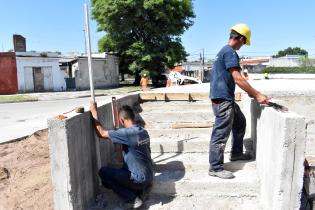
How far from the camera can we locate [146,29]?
33312mm

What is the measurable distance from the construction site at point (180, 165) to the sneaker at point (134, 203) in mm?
225

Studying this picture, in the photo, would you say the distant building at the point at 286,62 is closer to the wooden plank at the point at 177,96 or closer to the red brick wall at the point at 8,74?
the red brick wall at the point at 8,74

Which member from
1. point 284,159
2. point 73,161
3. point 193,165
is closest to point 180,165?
point 193,165

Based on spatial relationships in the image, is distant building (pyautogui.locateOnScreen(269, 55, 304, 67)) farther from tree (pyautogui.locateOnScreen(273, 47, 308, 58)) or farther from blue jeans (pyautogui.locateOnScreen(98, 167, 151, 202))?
blue jeans (pyautogui.locateOnScreen(98, 167, 151, 202))

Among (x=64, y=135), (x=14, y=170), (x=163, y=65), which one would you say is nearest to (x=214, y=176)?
(x=64, y=135)

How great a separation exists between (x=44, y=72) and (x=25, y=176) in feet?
83.1

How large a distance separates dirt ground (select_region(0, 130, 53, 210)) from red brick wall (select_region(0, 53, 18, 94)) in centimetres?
Result: 2179

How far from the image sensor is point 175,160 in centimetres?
473

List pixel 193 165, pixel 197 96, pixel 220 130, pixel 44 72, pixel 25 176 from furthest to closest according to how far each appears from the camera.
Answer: pixel 44 72 → pixel 197 96 → pixel 25 176 → pixel 193 165 → pixel 220 130

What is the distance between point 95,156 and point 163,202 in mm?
974

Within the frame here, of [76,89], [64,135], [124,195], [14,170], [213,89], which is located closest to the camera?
[64,135]

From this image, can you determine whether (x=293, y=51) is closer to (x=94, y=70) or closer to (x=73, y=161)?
(x=94, y=70)

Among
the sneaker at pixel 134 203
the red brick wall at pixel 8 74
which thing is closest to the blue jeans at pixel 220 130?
the sneaker at pixel 134 203

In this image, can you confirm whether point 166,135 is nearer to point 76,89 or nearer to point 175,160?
point 175,160
